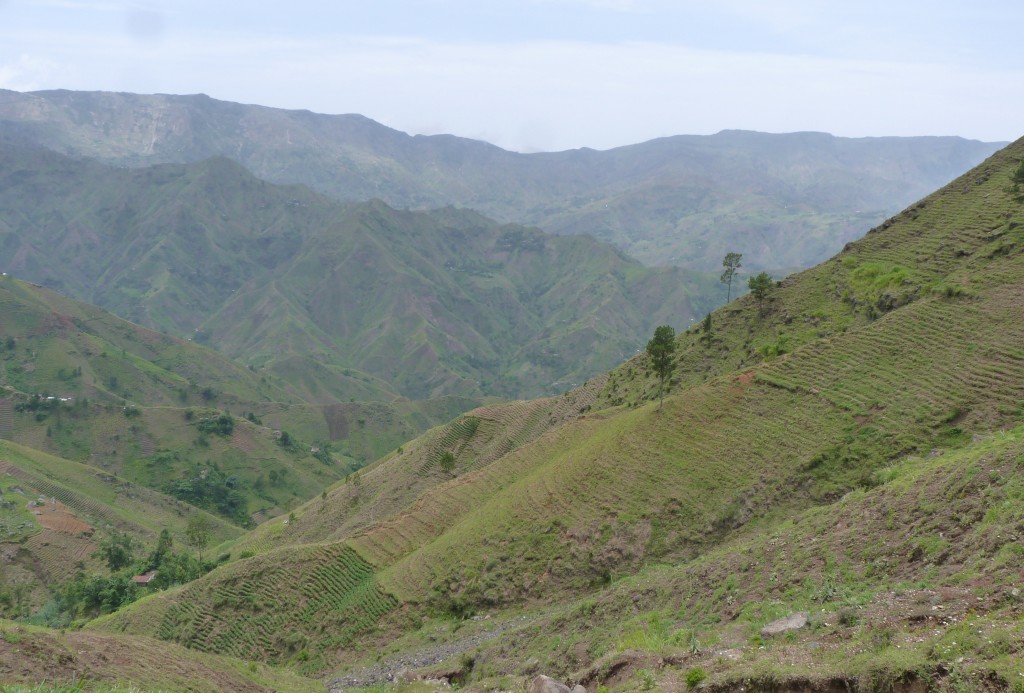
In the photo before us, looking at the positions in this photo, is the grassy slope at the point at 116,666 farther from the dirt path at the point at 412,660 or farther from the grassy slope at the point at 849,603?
the grassy slope at the point at 849,603

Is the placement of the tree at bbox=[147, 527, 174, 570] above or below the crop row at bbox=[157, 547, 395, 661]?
below

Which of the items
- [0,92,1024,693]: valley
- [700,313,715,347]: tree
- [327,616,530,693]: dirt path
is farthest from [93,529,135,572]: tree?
[700,313,715,347]: tree

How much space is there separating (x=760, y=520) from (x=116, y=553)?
65454mm

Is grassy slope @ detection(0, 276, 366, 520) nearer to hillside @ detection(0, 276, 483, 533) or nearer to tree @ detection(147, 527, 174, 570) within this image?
hillside @ detection(0, 276, 483, 533)

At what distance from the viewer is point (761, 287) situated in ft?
188

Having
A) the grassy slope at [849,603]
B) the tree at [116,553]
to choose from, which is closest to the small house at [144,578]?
the tree at [116,553]

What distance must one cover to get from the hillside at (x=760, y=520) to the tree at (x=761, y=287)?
68 cm

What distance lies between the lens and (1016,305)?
128 ft

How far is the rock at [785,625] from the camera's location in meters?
19.2

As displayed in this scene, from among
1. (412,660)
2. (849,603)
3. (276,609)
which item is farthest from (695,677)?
(276,609)

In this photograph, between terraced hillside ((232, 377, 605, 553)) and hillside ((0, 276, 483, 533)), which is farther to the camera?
hillside ((0, 276, 483, 533))

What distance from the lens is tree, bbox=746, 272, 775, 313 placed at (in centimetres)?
5665

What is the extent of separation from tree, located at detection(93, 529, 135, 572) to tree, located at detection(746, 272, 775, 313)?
6526cm

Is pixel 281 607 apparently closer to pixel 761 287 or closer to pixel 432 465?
pixel 432 465
